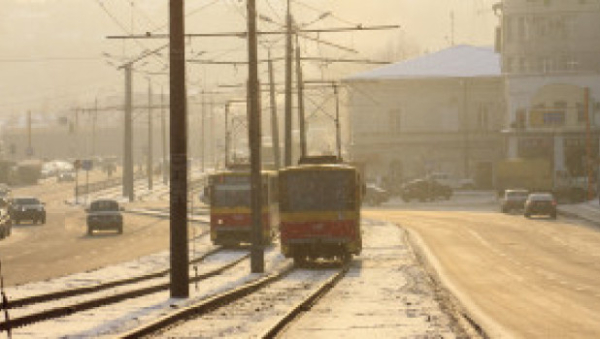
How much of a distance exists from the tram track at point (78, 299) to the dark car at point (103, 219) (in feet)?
99.2

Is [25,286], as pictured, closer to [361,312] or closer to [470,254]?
[361,312]

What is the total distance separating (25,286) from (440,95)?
97.8 m

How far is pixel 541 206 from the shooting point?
7744 centimetres

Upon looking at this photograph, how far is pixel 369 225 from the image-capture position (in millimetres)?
69750

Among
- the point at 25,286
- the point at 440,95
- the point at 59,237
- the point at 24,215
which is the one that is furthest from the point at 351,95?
the point at 25,286

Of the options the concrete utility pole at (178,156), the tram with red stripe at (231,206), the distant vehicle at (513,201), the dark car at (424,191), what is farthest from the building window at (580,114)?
the concrete utility pole at (178,156)

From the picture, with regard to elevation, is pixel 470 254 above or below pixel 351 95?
below

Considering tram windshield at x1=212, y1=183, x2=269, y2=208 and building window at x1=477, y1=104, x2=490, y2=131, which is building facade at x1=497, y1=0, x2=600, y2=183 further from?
tram windshield at x1=212, y1=183, x2=269, y2=208

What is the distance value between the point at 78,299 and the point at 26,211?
55.0m

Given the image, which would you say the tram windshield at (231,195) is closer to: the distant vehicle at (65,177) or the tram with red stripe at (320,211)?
the tram with red stripe at (320,211)

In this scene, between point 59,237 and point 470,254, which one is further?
point 59,237

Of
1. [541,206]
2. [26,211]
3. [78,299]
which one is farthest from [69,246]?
[541,206]

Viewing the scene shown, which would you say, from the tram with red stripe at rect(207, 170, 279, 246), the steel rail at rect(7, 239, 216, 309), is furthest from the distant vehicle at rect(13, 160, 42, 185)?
the steel rail at rect(7, 239, 216, 309)

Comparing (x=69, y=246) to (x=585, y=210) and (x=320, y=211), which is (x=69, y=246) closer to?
(x=320, y=211)
